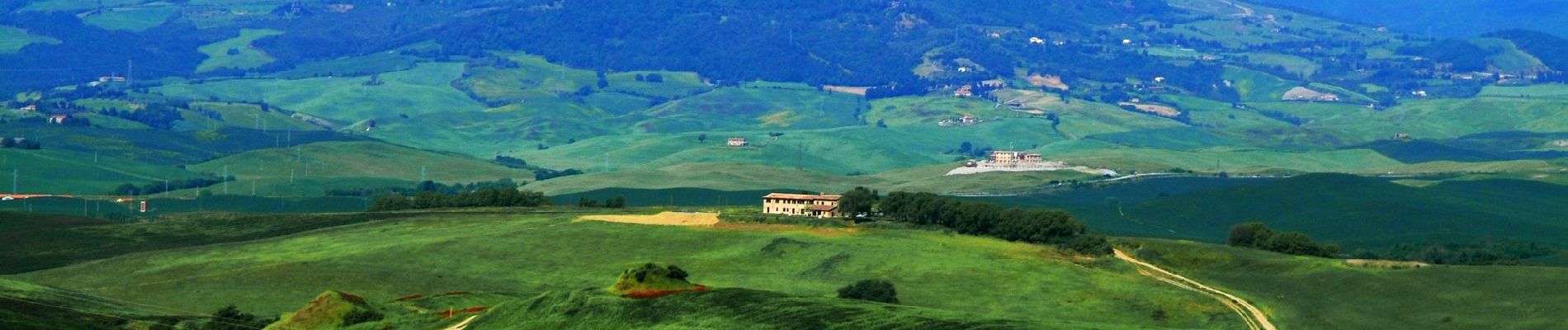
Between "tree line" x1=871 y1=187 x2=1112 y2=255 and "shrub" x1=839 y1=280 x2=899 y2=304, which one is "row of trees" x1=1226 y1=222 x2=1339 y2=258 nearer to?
"tree line" x1=871 y1=187 x2=1112 y2=255

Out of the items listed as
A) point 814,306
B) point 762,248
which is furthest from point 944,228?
point 814,306

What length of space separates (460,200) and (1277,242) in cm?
6041

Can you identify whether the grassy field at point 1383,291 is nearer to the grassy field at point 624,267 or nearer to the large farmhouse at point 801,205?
the grassy field at point 624,267

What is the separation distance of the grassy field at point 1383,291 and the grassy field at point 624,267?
13.1 ft

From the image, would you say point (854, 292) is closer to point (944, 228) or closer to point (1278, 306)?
point (1278, 306)

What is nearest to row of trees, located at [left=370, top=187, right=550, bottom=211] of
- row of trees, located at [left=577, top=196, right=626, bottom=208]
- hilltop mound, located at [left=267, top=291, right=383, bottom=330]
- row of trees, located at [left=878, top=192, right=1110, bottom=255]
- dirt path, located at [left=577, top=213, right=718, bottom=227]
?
row of trees, located at [left=577, top=196, right=626, bottom=208]

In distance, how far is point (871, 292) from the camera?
109062 mm

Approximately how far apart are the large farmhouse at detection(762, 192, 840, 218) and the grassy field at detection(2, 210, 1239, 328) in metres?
15.1

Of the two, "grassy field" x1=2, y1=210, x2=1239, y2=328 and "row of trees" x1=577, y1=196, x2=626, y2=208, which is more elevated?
"row of trees" x1=577, y1=196, x2=626, y2=208

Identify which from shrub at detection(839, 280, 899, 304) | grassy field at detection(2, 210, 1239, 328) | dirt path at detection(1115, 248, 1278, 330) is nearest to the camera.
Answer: dirt path at detection(1115, 248, 1278, 330)

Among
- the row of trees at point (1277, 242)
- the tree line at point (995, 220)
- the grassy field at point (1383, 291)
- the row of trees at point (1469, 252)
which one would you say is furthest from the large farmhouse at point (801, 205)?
the row of trees at point (1469, 252)

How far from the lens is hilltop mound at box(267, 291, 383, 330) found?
317ft

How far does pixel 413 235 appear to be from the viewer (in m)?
137

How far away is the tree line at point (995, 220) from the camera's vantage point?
127875mm
